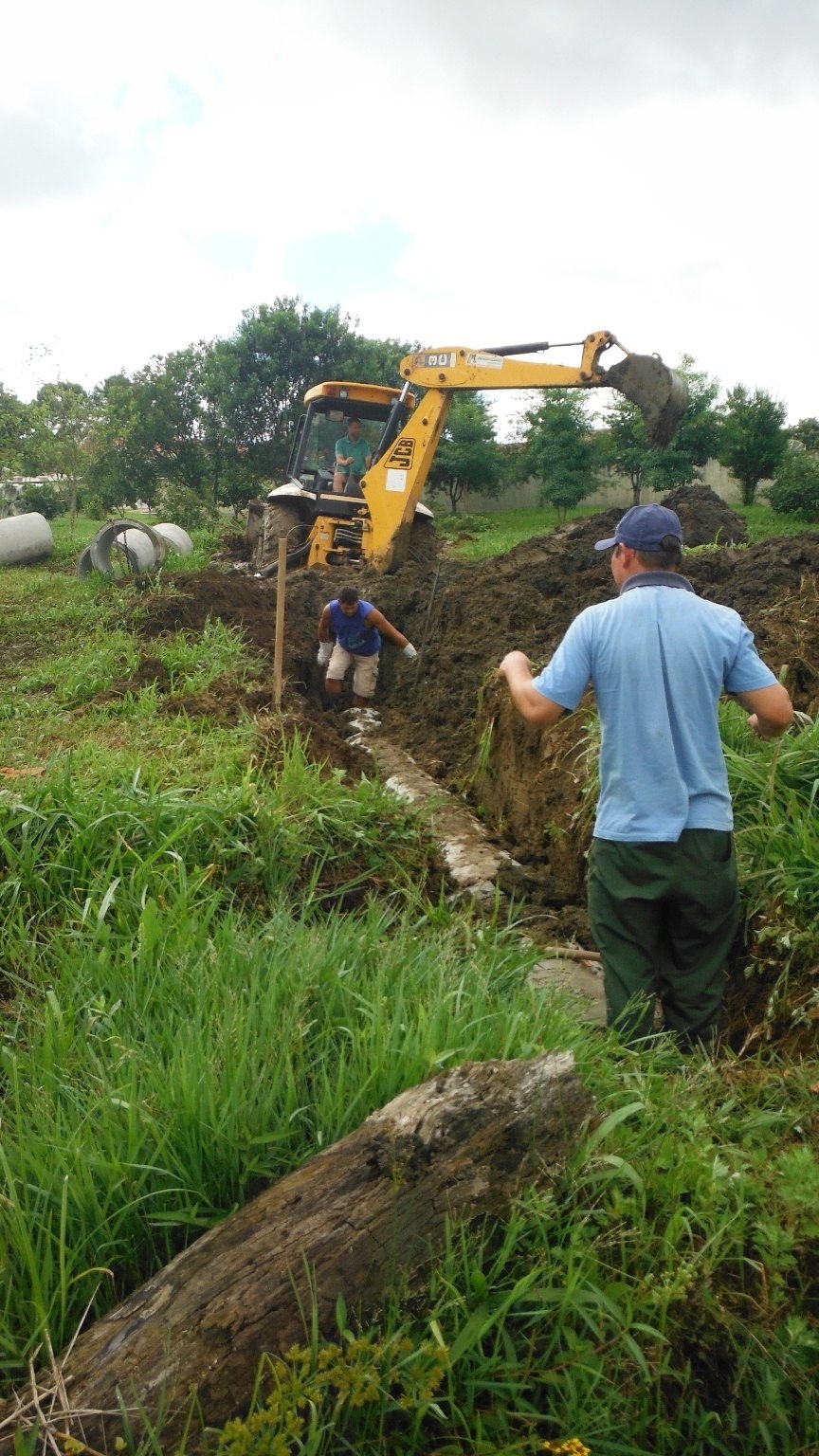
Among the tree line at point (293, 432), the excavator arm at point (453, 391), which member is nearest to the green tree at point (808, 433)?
the tree line at point (293, 432)

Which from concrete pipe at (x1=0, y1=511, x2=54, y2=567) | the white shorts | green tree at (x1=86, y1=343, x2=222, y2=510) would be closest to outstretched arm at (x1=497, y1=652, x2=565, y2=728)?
the white shorts

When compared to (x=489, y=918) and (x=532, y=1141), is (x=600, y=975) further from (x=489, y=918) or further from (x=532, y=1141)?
(x=532, y=1141)

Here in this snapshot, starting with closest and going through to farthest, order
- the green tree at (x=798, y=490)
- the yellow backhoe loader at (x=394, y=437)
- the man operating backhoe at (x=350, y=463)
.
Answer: the yellow backhoe loader at (x=394, y=437), the man operating backhoe at (x=350, y=463), the green tree at (x=798, y=490)

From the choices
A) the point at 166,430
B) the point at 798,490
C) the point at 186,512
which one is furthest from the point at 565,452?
the point at 166,430

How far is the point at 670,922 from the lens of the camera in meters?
3.83

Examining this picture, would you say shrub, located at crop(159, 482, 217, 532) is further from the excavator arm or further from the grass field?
the grass field

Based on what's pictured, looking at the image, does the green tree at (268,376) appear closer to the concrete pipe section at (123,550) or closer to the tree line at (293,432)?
the tree line at (293,432)

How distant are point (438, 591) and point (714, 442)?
18720 mm

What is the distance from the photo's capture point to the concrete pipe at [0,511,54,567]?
65.3ft

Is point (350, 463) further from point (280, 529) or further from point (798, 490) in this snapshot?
point (798, 490)

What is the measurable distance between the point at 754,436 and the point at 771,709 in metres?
24.6

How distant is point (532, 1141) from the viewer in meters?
2.20

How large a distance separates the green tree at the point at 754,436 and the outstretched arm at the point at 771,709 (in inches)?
951

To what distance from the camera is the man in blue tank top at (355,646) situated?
958 centimetres
